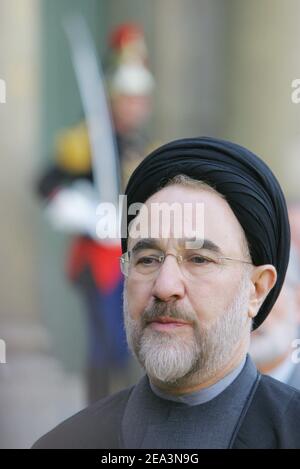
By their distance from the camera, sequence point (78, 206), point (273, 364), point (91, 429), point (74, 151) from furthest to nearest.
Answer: point (74, 151) < point (78, 206) < point (273, 364) < point (91, 429)

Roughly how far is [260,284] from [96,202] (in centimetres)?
474

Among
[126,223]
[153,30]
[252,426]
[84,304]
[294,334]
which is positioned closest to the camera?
[252,426]

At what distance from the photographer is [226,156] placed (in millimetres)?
2002

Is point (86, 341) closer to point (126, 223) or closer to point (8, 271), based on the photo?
point (8, 271)

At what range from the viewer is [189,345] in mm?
1942

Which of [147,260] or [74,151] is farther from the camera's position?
[74,151]

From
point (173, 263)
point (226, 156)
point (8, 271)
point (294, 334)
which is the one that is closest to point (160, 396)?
point (173, 263)

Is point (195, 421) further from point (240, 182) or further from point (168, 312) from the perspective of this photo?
point (240, 182)

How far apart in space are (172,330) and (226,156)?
1.05 feet

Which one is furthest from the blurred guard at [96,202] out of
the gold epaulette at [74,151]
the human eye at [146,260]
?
the human eye at [146,260]

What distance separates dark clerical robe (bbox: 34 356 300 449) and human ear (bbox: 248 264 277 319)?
3.9 inches

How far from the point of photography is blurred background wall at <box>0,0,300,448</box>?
25.1 feet

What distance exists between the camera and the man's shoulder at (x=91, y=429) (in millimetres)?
2018

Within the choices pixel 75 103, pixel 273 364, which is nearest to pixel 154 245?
pixel 273 364
